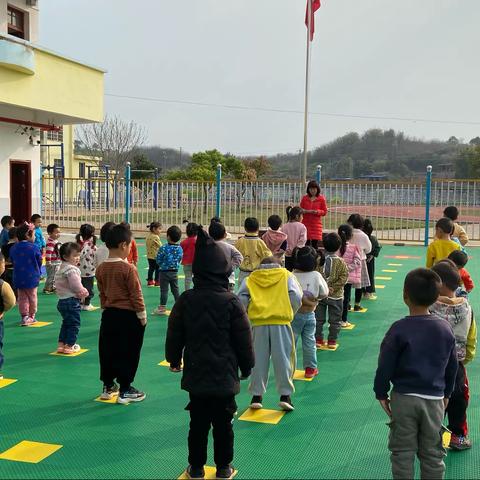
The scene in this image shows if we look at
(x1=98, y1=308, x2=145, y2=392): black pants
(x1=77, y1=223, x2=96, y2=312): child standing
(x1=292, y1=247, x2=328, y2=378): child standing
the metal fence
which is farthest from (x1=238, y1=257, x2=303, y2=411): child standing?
the metal fence

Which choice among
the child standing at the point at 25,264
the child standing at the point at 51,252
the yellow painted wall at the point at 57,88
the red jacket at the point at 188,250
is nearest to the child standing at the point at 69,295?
the child standing at the point at 25,264

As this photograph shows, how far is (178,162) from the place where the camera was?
91.1 meters

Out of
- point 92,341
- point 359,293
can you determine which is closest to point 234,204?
point 359,293

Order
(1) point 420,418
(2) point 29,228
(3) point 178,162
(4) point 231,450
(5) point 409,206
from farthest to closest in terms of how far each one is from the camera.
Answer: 1. (3) point 178,162
2. (5) point 409,206
3. (2) point 29,228
4. (4) point 231,450
5. (1) point 420,418

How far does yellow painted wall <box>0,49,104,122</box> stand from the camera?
13117mm

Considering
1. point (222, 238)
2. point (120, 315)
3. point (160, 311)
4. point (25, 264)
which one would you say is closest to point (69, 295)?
point (25, 264)

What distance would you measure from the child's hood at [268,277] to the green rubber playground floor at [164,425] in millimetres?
1088

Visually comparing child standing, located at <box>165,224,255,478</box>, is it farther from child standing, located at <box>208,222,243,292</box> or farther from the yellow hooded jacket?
child standing, located at <box>208,222,243,292</box>

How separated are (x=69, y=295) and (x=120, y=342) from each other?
1679 millimetres

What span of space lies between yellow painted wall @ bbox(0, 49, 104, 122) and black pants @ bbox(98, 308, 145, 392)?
9.20 m

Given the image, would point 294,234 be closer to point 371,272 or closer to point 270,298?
point 371,272

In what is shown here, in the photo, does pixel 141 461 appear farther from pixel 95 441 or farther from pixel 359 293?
pixel 359 293

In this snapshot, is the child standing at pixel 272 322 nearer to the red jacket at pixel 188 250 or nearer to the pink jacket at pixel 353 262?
the pink jacket at pixel 353 262

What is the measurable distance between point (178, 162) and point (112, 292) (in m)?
87.1
